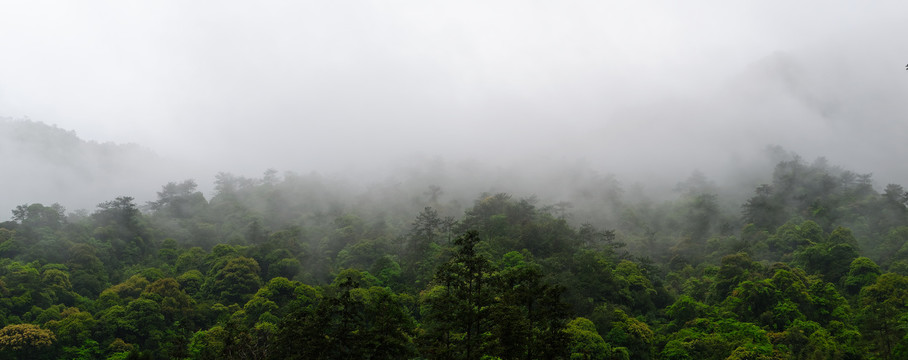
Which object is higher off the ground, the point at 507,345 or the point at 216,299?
the point at 507,345

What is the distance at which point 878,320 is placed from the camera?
153 feet

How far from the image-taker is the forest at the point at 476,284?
25719mm

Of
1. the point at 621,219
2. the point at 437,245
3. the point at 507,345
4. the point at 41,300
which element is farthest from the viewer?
the point at 621,219

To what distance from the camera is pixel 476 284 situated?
24859 millimetres

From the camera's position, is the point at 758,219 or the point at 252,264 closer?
the point at 252,264

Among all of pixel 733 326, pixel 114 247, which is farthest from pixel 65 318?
pixel 733 326

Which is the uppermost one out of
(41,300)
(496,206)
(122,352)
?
(496,206)

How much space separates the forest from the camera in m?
25.7

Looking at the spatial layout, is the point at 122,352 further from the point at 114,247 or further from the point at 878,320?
the point at 878,320

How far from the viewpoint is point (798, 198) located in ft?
336

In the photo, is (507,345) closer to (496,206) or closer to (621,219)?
(496,206)

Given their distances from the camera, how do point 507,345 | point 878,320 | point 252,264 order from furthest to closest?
point 252,264 → point 878,320 → point 507,345

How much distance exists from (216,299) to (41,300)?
1645cm

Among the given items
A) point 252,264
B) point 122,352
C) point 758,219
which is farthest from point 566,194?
point 122,352
